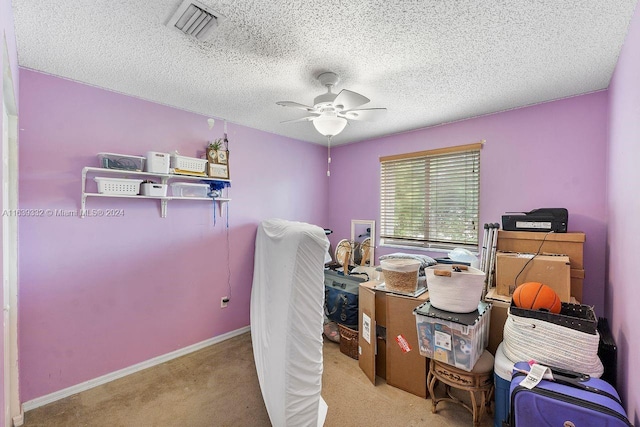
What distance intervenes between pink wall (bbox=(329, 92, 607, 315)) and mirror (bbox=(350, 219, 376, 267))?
3.84 feet

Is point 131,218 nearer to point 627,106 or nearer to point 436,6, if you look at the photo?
point 436,6

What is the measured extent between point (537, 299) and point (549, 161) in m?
1.37

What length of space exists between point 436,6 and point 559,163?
1.86 m

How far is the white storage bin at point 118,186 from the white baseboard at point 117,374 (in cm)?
149

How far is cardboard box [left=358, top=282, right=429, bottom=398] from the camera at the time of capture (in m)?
2.16

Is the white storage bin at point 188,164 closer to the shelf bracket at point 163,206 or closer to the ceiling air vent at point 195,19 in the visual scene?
the shelf bracket at point 163,206

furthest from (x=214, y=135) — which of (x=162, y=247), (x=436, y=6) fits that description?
(x=436, y=6)

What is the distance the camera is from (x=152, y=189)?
2.42 m

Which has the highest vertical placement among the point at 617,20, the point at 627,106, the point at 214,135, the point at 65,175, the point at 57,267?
the point at 617,20

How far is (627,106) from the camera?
4.99 ft

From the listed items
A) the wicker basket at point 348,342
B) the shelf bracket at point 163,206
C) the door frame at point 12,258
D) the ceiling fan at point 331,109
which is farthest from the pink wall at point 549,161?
the door frame at point 12,258

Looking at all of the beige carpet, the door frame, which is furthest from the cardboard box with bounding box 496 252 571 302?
the door frame

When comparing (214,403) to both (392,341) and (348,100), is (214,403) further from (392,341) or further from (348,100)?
(348,100)

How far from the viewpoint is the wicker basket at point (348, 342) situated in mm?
2691
